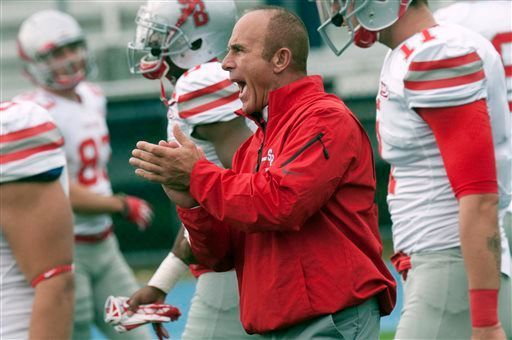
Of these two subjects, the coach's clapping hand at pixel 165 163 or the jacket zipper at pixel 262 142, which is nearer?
the coach's clapping hand at pixel 165 163

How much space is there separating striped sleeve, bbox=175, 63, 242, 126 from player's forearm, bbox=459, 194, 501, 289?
3.42 feet

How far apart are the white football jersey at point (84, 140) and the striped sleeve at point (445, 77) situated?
3.08 meters

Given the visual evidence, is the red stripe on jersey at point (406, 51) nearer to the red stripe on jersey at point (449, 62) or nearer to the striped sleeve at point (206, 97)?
the red stripe on jersey at point (449, 62)

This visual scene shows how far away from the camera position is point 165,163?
2.82 m

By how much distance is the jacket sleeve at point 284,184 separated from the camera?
281 centimetres

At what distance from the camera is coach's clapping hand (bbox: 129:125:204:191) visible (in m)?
2.82

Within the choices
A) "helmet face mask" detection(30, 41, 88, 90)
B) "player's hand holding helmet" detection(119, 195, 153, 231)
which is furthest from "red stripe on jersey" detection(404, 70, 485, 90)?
"helmet face mask" detection(30, 41, 88, 90)

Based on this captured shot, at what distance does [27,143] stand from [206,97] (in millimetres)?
874

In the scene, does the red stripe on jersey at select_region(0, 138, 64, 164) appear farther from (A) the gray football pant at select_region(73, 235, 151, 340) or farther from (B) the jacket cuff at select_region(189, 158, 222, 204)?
(A) the gray football pant at select_region(73, 235, 151, 340)

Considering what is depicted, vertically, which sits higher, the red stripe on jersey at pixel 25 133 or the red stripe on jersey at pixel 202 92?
the red stripe on jersey at pixel 25 133

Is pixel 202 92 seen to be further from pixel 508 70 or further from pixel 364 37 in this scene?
pixel 508 70

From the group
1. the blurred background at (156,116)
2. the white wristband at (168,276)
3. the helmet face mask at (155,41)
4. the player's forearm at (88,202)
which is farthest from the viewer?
the blurred background at (156,116)

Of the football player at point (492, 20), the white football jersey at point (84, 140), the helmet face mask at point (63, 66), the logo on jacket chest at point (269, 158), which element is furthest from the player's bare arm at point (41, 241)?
the helmet face mask at point (63, 66)

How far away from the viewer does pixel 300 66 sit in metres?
3.13
